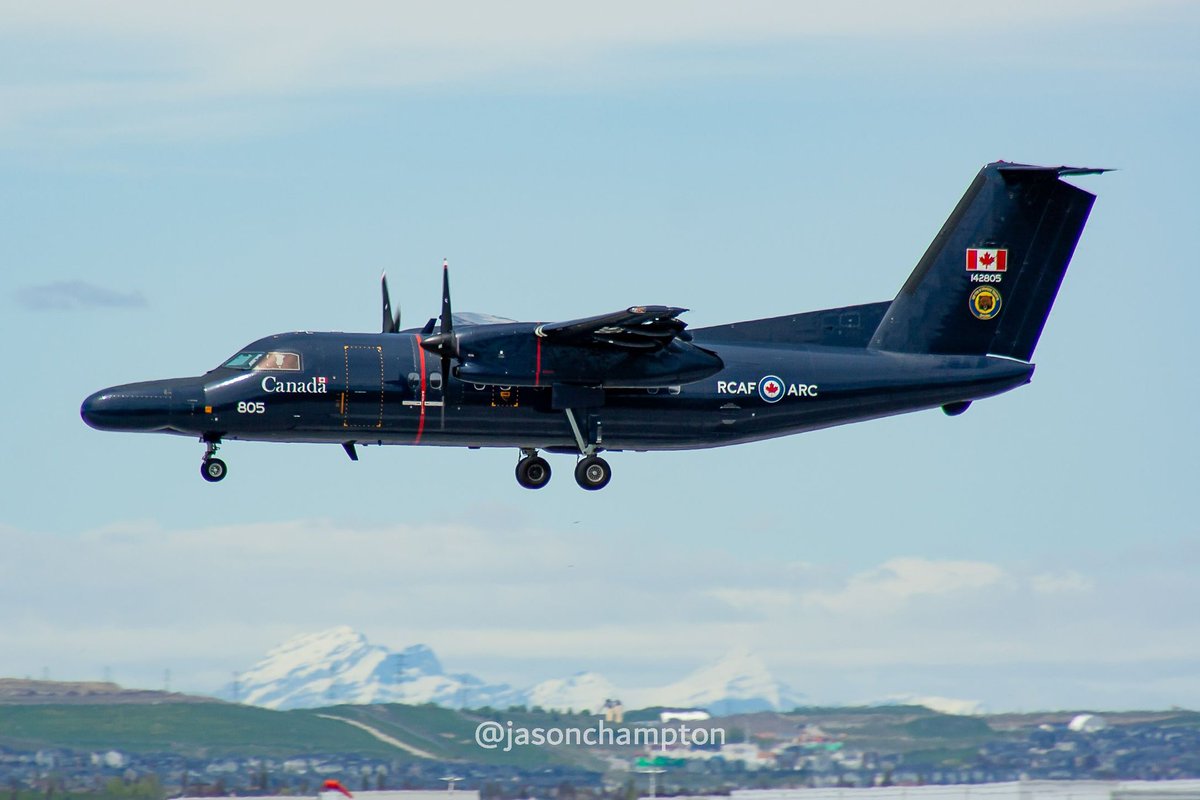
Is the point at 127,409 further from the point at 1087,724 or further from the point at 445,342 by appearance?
the point at 1087,724

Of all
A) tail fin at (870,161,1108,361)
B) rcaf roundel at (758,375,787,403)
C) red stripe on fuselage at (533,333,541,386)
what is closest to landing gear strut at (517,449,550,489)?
red stripe on fuselage at (533,333,541,386)

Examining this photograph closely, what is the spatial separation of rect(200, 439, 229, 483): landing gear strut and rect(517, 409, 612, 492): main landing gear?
16.0 ft

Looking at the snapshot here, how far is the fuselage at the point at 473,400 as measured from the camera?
977 inches

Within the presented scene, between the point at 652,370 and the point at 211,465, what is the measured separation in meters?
7.12

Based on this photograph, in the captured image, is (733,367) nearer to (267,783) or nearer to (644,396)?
(644,396)

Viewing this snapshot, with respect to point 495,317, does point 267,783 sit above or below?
below

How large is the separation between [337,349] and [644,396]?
4.97 metres

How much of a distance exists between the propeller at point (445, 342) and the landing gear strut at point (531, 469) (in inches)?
82.4

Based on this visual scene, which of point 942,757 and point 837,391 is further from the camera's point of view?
point 942,757

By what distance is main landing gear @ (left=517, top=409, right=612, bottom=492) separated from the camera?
26.0 m

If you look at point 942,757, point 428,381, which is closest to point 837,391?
point 428,381

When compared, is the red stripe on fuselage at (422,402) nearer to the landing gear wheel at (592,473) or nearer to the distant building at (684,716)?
the landing gear wheel at (592,473)

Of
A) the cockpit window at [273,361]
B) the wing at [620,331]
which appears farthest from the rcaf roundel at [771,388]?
the cockpit window at [273,361]

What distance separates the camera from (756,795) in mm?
28547
